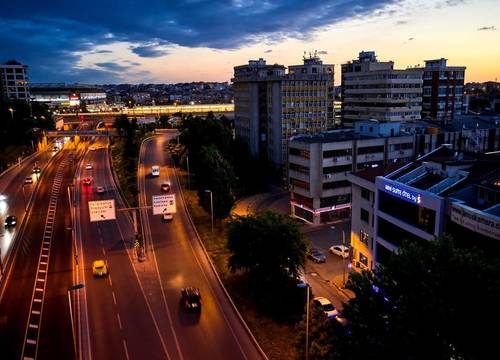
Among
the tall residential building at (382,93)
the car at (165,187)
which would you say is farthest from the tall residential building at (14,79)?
the car at (165,187)

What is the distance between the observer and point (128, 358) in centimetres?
2878

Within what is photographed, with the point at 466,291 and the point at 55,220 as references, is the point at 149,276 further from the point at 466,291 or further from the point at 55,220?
the point at 466,291

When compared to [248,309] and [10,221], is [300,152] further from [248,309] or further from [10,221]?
[10,221]

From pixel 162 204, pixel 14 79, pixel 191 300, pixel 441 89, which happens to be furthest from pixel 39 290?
pixel 14 79

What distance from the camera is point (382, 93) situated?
108875 millimetres

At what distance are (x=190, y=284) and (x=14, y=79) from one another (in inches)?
7268

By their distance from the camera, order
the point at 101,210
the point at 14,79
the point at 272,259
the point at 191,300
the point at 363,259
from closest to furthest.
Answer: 1. the point at 191,300
2. the point at 272,259
3. the point at 101,210
4. the point at 363,259
5. the point at 14,79

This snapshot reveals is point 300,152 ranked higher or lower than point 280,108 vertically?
lower

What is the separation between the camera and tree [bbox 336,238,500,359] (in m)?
18.2

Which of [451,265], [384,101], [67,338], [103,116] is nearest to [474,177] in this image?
[451,265]

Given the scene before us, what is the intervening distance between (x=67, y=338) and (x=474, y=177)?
32104 mm

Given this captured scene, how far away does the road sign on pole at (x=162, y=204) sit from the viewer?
40594 millimetres

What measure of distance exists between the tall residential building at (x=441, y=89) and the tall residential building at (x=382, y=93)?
12732 mm

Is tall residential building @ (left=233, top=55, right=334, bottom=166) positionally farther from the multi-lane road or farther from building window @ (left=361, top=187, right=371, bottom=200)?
building window @ (left=361, top=187, right=371, bottom=200)
